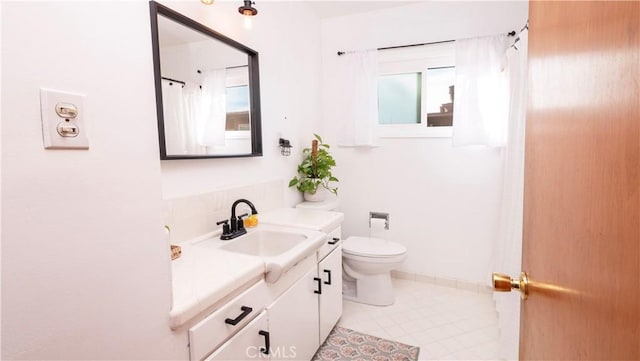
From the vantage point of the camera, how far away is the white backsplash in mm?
1447

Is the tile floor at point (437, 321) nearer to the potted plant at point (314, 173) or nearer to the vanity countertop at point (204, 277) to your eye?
the potted plant at point (314, 173)

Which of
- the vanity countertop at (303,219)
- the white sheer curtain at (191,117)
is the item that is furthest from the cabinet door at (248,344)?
the white sheer curtain at (191,117)

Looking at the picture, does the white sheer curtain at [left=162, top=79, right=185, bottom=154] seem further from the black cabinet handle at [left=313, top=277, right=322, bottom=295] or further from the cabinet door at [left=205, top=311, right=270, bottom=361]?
the black cabinet handle at [left=313, top=277, right=322, bottom=295]

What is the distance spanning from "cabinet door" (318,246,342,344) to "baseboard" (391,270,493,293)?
998 mm

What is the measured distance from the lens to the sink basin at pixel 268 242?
1646 millimetres

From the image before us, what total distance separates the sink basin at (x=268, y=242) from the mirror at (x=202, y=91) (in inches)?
18.9

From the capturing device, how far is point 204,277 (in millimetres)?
1019

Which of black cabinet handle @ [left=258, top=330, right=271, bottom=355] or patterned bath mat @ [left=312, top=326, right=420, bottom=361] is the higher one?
black cabinet handle @ [left=258, top=330, right=271, bottom=355]

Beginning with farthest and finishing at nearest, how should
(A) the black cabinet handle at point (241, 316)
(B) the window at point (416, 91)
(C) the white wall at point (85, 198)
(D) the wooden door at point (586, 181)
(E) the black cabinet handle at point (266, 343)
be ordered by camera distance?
(B) the window at point (416, 91) < (E) the black cabinet handle at point (266, 343) < (A) the black cabinet handle at point (241, 316) < (C) the white wall at point (85, 198) < (D) the wooden door at point (586, 181)

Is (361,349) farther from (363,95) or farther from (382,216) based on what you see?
(363,95)

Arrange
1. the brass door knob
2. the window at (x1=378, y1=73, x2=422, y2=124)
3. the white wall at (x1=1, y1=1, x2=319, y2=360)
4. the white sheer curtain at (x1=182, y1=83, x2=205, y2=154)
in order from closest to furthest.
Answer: the white wall at (x1=1, y1=1, x2=319, y2=360)
the brass door knob
the white sheer curtain at (x1=182, y1=83, x2=205, y2=154)
the window at (x1=378, y1=73, x2=422, y2=124)

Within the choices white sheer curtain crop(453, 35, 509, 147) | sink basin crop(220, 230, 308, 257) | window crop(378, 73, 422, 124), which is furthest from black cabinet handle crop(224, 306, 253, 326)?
window crop(378, 73, 422, 124)

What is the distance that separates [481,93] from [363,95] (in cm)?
93

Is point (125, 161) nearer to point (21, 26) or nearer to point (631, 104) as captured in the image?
point (21, 26)
